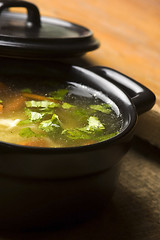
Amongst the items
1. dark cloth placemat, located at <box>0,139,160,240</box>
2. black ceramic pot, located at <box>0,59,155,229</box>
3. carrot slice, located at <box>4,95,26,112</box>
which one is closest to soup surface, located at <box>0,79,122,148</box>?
carrot slice, located at <box>4,95,26,112</box>

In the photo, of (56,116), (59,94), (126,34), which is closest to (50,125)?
(56,116)

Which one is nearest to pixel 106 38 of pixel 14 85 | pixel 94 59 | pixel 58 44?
pixel 94 59

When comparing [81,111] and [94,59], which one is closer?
[81,111]

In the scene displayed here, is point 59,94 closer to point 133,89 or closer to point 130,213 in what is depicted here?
point 133,89

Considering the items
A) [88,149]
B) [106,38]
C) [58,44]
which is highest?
[88,149]

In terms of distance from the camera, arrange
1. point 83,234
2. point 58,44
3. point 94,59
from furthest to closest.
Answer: point 94,59 → point 58,44 → point 83,234

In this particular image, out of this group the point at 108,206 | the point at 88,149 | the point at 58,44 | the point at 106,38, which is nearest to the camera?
the point at 88,149

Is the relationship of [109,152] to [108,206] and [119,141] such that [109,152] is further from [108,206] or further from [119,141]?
[108,206]

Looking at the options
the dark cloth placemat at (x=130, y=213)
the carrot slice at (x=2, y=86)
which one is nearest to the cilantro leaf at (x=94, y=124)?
the dark cloth placemat at (x=130, y=213)

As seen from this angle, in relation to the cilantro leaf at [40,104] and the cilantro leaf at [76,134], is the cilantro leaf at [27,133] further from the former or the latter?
the cilantro leaf at [40,104]
